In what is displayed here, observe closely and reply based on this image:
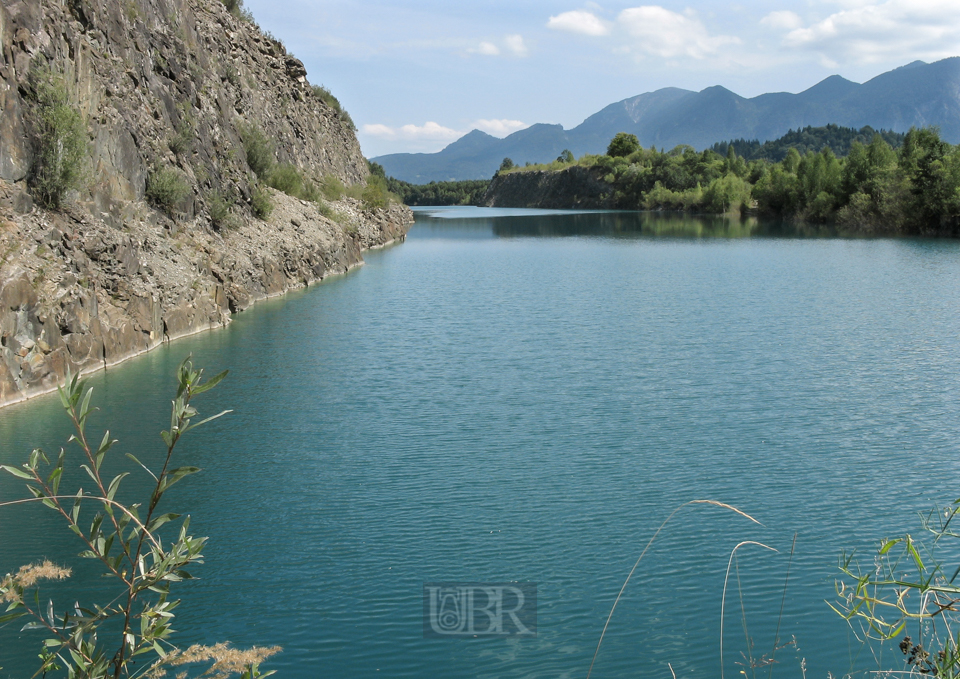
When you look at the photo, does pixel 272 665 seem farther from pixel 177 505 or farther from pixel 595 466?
pixel 595 466

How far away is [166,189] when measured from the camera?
22953mm

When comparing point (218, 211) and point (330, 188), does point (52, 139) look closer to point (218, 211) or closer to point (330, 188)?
point (218, 211)

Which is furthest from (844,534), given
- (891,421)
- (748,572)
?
(891,421)

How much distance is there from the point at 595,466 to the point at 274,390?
7.62 m

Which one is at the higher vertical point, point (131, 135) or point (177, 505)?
point (131, 135)

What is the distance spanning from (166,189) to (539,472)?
16.4 metres

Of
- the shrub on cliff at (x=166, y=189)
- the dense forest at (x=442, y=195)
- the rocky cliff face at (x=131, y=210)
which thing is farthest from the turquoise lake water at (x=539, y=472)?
the dense forest at (x=442, y=195)

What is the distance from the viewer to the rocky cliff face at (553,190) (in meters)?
139

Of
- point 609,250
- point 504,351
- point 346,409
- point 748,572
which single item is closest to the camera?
point 748,572

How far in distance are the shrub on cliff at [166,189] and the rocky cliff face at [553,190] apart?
115 m

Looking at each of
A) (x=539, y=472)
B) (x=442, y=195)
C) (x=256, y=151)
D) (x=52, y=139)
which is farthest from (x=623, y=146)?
(x=539, y=472)

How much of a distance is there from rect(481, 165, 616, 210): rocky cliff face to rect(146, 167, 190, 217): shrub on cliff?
379 ft

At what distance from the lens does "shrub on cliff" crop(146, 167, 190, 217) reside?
22.7m

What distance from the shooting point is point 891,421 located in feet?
46.1
